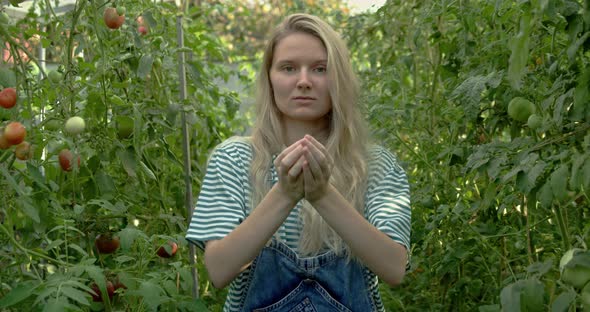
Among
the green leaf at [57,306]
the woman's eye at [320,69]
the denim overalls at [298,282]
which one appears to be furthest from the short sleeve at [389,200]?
the green leaf at [57,306]

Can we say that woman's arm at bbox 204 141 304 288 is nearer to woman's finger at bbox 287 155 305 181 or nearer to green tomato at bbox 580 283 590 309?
woman's finger at bbox 287 155 305 181

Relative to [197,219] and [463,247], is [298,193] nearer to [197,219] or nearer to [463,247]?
[197,219]

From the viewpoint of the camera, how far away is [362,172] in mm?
1864

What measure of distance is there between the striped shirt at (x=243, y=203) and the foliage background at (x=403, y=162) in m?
0.13

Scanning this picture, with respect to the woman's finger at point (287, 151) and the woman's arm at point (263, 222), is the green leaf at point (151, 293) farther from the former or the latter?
the woman's finger at point (287, 151)

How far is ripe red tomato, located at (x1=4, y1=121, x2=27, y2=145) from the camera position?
1747 mm

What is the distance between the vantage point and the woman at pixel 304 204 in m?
1.65

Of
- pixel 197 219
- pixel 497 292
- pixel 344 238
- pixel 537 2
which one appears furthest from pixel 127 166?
pixel 537 2

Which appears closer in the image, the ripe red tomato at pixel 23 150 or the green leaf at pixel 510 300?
the green leaf at pixel 510 300

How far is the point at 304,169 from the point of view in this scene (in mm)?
1583

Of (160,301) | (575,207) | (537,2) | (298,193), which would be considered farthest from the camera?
(575,207)

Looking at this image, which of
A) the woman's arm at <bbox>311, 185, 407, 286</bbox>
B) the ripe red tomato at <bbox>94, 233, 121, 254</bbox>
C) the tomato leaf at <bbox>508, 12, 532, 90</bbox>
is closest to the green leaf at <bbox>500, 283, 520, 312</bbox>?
the woman's arm at <bbox>311, 185, 407, 286</bbox>

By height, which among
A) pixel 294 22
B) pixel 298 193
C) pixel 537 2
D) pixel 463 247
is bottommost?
pixel 463 247

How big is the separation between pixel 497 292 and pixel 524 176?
0.90 meters
